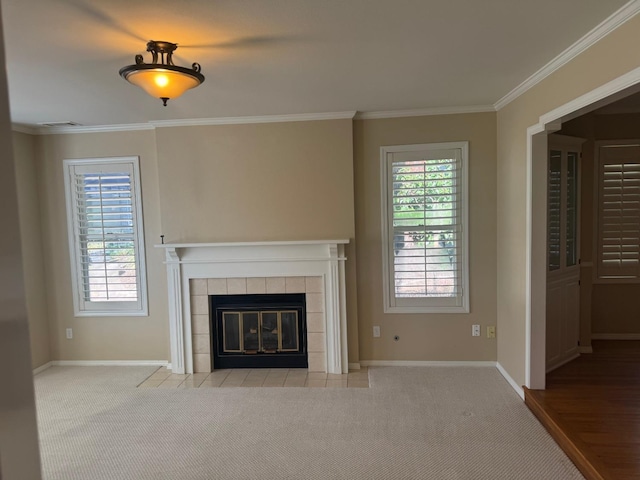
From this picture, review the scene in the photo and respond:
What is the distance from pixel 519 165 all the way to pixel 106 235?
4269mm

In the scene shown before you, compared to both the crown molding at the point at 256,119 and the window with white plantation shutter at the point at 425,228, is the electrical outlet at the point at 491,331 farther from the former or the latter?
the crown molding at the point at 256,119

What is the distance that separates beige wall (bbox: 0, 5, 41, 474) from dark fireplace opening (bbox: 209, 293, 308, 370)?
368 centimetres

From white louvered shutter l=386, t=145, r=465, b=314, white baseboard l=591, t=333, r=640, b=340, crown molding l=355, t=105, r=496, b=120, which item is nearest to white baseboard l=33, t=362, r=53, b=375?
white louvered shutter l=386, t=145, r=465, b=314

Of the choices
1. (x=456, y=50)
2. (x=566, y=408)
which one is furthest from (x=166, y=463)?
(x=456, y=50)

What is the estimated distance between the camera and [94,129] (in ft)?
14.8

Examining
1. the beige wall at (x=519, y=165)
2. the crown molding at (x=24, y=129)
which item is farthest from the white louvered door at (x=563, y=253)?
the crown molding at (x=24, y=129)

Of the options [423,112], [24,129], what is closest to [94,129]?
[24,129]

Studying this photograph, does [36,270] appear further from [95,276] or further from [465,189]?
[465,189]

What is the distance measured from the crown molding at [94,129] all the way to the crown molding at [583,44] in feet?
11.9

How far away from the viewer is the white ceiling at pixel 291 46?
6.55 ft

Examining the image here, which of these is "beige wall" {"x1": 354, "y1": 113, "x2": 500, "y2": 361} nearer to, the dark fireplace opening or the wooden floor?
the dark fireplace opening

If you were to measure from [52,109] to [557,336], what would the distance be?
5160 millimetres

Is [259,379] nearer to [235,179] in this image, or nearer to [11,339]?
[235,179]

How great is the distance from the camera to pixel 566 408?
320 cm
